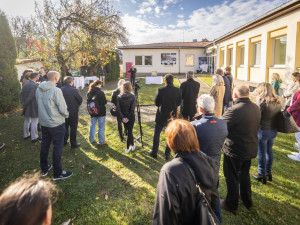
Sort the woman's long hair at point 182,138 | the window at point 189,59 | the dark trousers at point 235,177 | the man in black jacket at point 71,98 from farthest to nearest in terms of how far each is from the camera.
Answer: the window at point 189,59 → the man in black jacket at point 71,98 → the dark trousers at point 235,177 → the woman's long hair at point 182,138

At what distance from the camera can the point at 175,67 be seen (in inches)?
1136

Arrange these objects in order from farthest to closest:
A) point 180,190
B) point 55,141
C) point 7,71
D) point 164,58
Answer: point 164,58
point 7,71
point 55,141
point 180,190

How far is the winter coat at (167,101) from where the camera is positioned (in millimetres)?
4641

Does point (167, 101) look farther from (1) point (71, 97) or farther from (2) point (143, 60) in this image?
(2) point (143, 60)

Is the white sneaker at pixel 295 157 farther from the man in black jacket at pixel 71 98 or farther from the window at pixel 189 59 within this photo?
the window at pixel 189 59

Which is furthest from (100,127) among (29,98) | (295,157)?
(295,157)

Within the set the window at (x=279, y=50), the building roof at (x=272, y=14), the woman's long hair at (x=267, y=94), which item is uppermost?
the building roof at (x=272, y=14)

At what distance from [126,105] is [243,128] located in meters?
2.87

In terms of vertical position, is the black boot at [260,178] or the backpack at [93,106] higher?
the backpack at [93,106]

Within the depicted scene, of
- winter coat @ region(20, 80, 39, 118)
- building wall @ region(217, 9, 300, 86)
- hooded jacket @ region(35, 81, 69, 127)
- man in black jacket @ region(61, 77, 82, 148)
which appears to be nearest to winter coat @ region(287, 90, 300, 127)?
hooded jacket @ region(35, 81, 69, 127)

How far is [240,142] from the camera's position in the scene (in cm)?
295

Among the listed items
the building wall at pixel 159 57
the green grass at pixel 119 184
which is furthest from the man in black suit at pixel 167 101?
the building wall at pixel 159 57

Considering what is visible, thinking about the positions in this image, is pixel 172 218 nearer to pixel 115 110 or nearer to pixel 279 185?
pixel 279 185

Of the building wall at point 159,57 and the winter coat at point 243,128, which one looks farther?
the building wall at point 159,57
